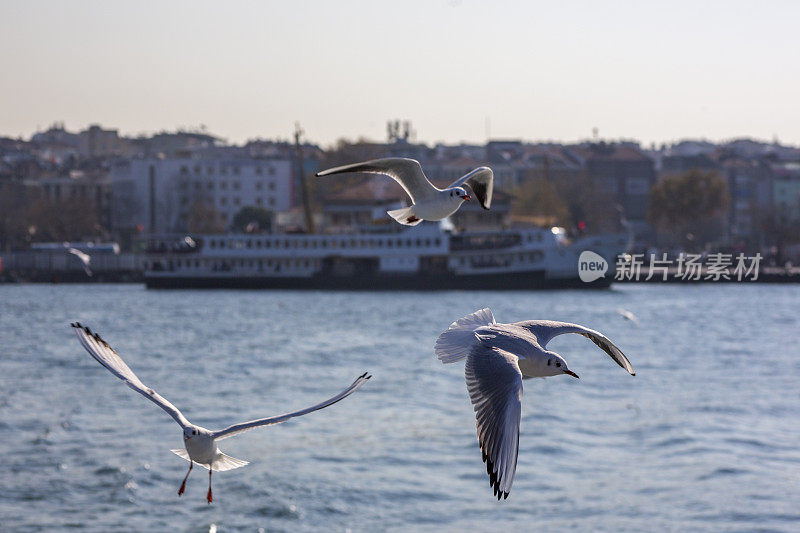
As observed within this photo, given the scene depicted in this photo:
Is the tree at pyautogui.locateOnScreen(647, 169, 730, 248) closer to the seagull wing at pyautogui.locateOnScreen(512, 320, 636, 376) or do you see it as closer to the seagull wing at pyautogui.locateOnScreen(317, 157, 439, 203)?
the seagull wing at pyautogui.locateOnScreen(317, 157, 439, 203)

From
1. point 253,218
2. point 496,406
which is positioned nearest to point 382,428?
point 496,406

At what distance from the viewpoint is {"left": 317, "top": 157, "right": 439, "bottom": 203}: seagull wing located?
3924mm

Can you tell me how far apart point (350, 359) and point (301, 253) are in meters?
20.7

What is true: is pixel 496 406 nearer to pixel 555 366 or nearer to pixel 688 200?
pixel 555 366

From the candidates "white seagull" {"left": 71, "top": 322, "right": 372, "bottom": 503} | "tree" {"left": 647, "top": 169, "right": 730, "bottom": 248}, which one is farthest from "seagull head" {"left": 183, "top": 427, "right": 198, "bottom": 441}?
"tree" {"left": 647, "top": 169, "right": 730, "bottom": 248}

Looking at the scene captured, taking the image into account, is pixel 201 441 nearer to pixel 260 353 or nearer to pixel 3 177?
pixel 260 353

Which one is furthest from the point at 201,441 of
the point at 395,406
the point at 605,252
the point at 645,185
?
the point at 645,185

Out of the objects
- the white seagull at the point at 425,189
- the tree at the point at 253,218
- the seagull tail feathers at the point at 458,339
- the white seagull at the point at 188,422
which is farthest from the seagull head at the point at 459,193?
the tree at the point at 253,218

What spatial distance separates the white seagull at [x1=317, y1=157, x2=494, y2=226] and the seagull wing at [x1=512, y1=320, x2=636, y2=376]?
0.45m

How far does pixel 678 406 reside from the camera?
106 ft

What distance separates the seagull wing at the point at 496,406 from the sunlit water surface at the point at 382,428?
56.6 ft

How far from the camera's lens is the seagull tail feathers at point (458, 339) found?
11.9 feet

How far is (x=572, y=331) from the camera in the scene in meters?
3.66

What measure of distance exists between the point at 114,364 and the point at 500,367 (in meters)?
1.28
